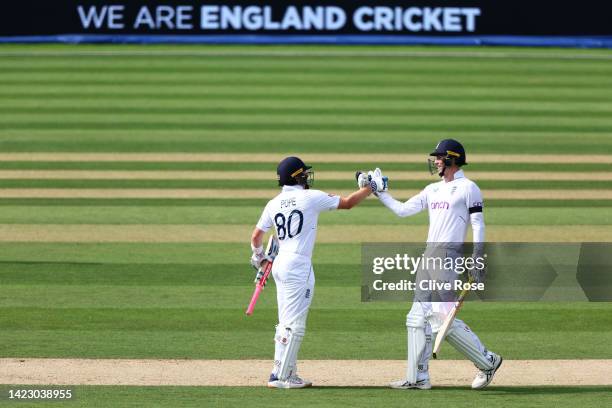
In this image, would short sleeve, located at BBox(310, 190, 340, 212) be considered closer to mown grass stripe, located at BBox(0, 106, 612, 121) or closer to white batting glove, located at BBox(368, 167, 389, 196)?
white batting glove, located at BBox(368, 167, 389, 196)

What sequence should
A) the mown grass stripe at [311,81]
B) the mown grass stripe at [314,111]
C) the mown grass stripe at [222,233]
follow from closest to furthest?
the mown grass stripe at [222,233]
the mown grass stripe at [314,111]
the mown grass stripe at [311,81]

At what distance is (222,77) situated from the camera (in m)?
31.1

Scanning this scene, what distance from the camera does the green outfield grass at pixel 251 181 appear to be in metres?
11.0

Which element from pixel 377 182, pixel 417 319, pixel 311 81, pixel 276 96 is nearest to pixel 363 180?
pixel 377 182

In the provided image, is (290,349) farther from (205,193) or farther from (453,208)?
(205,193)

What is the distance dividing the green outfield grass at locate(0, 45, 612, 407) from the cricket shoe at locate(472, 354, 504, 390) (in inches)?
5.2

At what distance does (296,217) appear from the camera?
31.8 feet

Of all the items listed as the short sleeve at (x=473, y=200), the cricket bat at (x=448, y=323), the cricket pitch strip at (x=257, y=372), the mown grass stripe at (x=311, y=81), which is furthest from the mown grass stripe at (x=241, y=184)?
the mown grass stripe at (x=311, y=81)

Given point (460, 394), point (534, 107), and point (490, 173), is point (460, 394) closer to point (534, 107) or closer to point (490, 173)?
point (490, 173)

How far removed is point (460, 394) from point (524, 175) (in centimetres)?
1146

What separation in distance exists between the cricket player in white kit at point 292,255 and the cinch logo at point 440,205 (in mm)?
520

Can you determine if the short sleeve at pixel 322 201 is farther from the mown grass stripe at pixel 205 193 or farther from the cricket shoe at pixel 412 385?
the mown grass stripe at pixel 205 193

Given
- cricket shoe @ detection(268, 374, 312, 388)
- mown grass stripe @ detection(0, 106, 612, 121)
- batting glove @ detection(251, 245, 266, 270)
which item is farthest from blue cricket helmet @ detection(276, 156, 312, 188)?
mown grass stripe @ detection(0, 106, 612, 121)

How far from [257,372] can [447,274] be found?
70.0 inches
